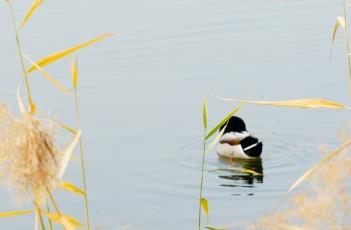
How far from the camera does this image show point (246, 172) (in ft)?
29.8

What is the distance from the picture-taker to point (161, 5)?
14.7 m

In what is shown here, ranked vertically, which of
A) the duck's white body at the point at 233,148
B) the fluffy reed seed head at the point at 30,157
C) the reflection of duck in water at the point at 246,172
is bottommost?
the reflection of duck in water at the point at 246,172

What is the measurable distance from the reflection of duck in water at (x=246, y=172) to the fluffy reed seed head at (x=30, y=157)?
5.17 metres

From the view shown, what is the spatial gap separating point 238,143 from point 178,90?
0.96m

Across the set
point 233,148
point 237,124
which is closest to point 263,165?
point 237,124

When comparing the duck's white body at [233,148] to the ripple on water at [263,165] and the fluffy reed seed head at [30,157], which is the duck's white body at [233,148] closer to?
the ripple on water at [263,165]

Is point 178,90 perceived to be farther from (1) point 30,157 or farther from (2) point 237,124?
(1) point 30,157

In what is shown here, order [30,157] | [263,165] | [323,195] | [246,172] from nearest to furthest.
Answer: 1. [30,157]
2. [323,195]
3. [246,172]
4. [263,165]

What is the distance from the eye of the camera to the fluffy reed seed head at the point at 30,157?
97.3 inches

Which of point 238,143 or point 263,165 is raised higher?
point 238,143

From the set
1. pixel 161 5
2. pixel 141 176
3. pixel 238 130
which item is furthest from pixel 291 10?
pixel 141 176

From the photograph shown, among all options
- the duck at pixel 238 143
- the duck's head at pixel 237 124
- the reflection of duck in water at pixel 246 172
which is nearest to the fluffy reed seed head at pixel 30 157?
the reflection of duck in water at pixel 246 172

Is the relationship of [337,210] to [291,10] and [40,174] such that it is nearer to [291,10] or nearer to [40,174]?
[40,174]

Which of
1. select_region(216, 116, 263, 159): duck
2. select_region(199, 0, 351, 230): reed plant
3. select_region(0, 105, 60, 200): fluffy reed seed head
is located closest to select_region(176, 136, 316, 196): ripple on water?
select_region(216, 116, 263, 159): duck
